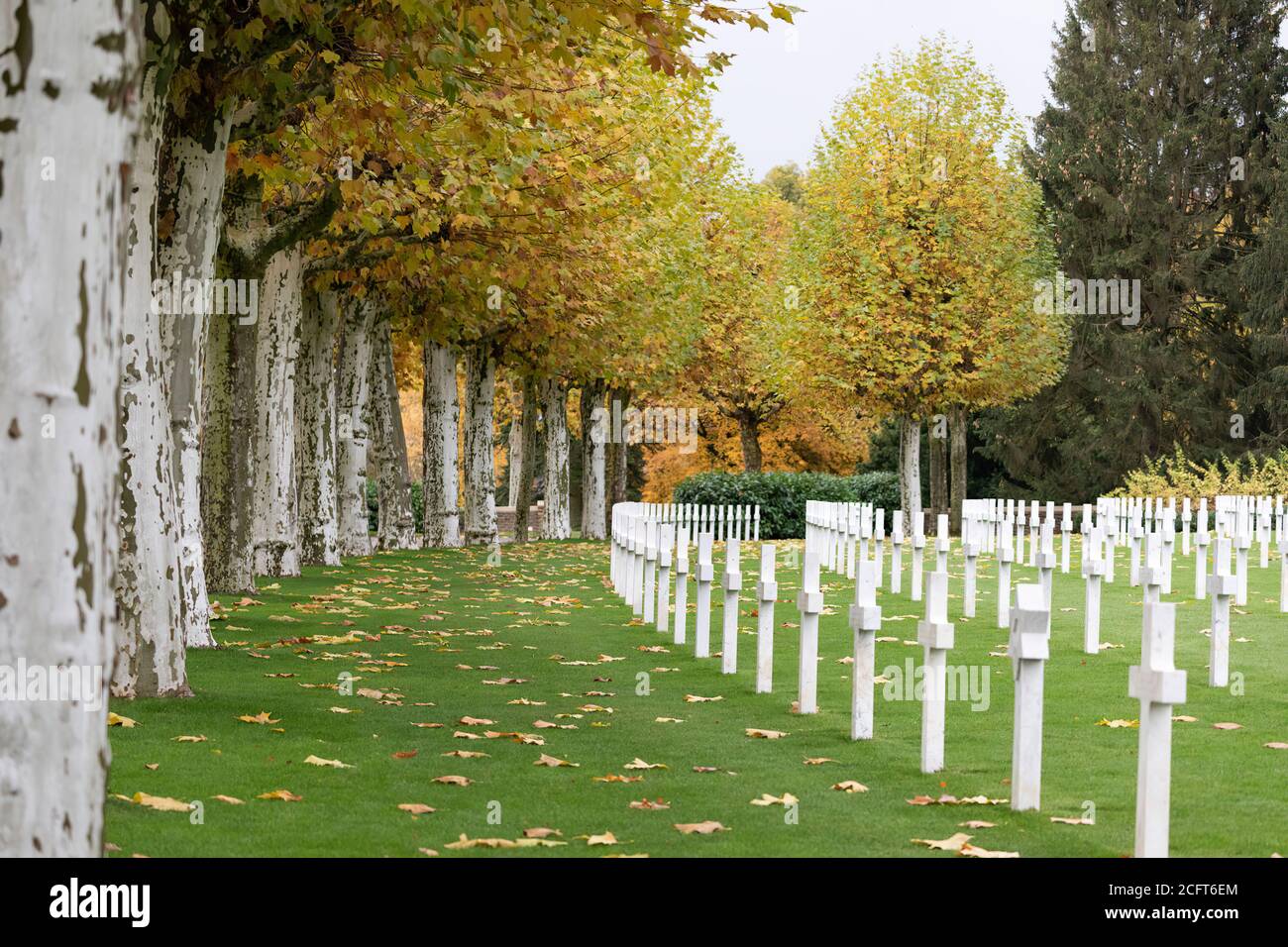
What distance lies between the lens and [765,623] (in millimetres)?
13242

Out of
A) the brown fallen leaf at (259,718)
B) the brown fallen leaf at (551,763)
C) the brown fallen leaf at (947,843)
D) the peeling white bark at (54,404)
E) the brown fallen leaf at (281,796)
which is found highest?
the peeling white bark at (54,404)

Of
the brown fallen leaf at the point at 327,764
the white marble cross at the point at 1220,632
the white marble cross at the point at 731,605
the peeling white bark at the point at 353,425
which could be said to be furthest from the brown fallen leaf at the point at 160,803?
the peeling white bark at the point at 353,425

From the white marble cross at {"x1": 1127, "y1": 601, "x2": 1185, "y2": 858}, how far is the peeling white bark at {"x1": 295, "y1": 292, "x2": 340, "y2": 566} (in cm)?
2388

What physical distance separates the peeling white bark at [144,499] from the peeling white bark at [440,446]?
27503 mm

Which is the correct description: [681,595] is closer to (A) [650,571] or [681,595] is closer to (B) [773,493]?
(A) [650,571]

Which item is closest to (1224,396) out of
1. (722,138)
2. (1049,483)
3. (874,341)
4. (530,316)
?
(1049,483)

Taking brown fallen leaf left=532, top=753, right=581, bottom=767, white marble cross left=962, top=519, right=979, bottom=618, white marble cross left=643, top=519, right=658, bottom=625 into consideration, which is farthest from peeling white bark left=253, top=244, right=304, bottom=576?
brown fallen leaf left=532, top=753, right=581, bottom=767

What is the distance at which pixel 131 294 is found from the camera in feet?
40.7

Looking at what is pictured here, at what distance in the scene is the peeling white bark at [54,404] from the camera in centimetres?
529

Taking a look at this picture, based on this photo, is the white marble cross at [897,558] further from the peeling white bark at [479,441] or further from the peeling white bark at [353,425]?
the peeling white bark at [479,441]

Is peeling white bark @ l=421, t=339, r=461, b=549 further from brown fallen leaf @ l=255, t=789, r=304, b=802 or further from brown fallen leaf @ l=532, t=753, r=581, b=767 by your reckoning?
brown fallen leaf @ l=255, t=789, r=304, b=802

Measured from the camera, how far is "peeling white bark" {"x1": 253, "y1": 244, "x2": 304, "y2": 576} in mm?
23438

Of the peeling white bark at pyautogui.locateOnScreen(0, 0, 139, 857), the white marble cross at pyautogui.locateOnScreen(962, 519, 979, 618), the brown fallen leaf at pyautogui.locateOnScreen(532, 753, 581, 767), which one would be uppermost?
the peeling white bark at pyautogui.locateOnScreen(0, 0, 139, 857)
